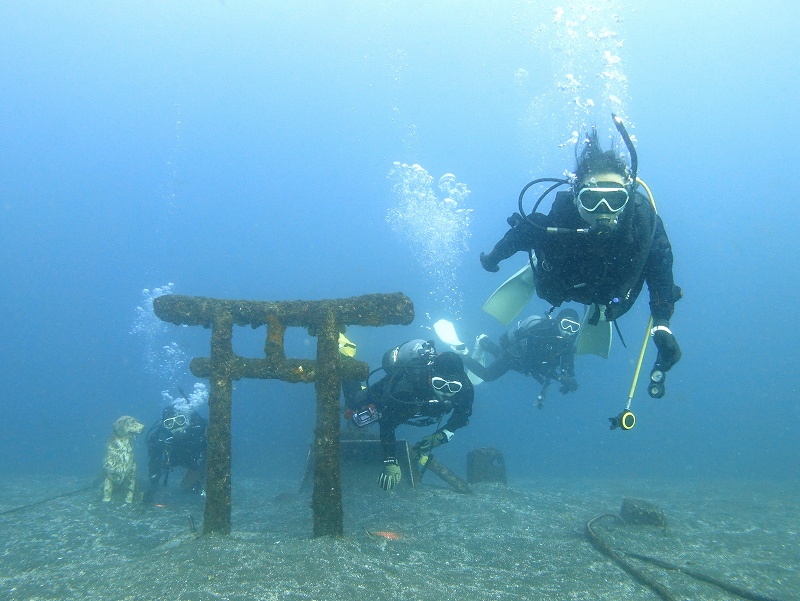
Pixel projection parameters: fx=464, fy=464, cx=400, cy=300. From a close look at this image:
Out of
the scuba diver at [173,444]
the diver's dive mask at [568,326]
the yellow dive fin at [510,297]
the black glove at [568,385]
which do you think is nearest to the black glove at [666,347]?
the yellow dive fin at [510,297]

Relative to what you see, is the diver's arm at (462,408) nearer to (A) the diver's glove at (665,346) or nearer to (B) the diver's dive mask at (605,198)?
(A) the diver's glove at (665,346)

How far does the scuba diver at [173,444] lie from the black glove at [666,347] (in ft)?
24.7

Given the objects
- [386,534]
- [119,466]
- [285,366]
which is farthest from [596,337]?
[119,466]

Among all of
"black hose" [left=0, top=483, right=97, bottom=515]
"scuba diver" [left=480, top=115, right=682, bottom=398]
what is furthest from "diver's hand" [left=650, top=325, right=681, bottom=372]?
"black hose" [left=0, top=483, right=97, bottom=515]

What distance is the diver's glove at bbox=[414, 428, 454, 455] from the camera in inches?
242

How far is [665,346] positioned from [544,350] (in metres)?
6.33

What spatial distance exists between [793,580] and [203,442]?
8397 millimetres

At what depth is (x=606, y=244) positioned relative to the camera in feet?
13.7

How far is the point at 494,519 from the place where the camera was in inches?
262

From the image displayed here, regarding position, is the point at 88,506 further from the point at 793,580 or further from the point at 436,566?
the point at 793,580

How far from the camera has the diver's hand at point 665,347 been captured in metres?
3.99

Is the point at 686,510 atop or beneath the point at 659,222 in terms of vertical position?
beneath

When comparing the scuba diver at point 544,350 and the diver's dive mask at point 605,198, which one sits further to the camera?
the scuba diver at point 544,350

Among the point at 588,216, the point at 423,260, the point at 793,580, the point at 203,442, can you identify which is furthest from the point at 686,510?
the point at 423,260
